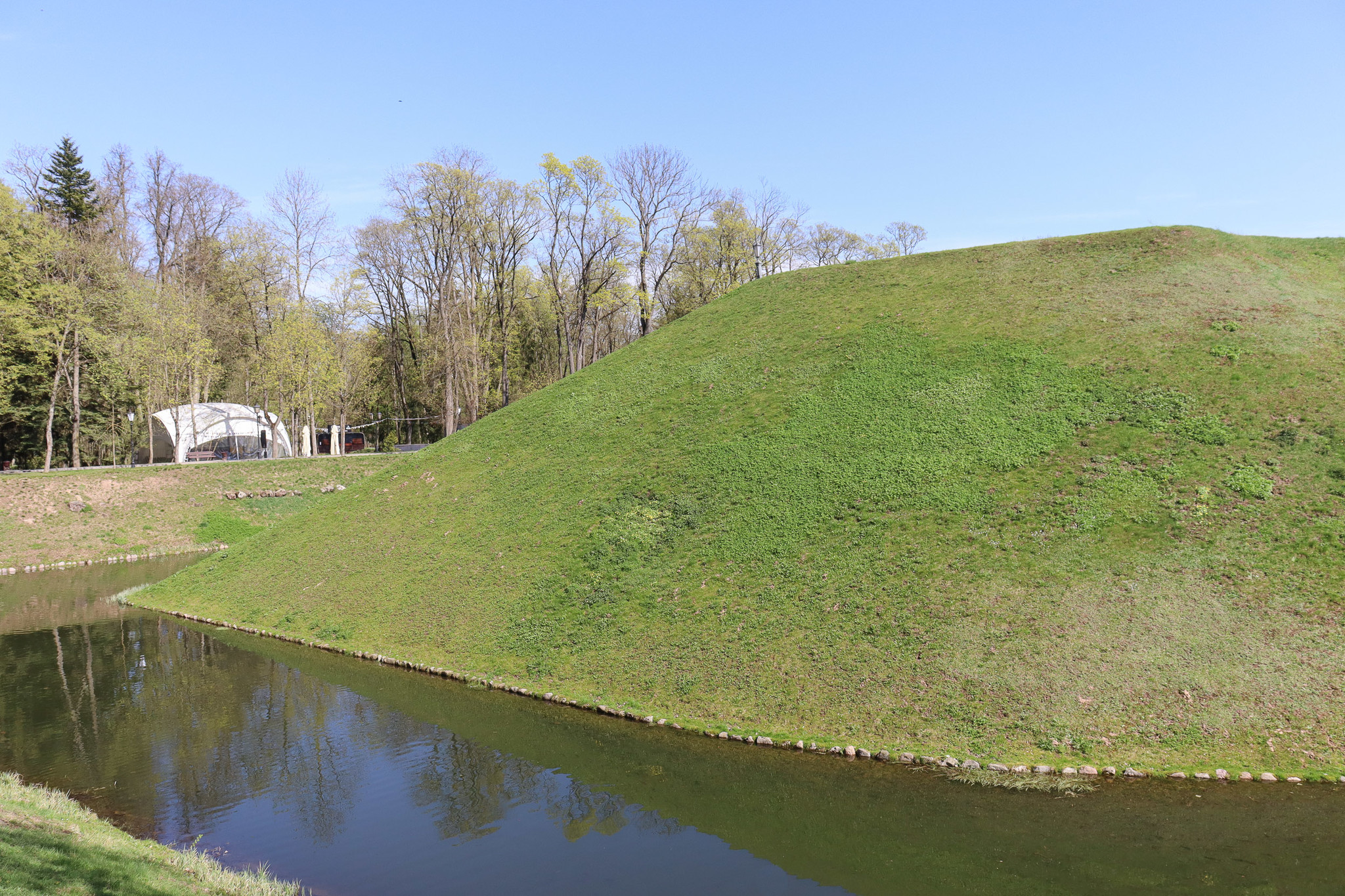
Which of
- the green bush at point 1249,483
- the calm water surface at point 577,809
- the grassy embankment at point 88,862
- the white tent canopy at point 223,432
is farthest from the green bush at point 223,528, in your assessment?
the green bush at point 1249,483

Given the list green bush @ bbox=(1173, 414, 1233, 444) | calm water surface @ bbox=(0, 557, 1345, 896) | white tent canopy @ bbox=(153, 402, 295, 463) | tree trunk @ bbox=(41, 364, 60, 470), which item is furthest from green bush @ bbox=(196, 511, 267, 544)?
green bush @ bbox=(1173, 414, 1233, 444)

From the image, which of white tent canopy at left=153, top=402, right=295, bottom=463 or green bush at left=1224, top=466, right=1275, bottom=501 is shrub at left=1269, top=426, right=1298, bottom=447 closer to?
green bush at left=1224, top=466, right=1275, bottom=501

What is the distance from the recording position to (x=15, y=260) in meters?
45.1

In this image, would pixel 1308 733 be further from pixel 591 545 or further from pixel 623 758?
pixel 591 545

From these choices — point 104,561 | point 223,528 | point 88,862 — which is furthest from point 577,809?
point 223,528

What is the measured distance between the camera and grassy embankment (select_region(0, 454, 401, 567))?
1549 inches

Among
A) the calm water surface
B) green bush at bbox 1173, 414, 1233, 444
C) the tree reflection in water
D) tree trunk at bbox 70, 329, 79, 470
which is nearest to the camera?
the calm water surface

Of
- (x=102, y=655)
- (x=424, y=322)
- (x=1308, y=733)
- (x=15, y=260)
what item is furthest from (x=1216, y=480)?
(x=424, y=322)

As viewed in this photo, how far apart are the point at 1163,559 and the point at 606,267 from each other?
51296 millimetres

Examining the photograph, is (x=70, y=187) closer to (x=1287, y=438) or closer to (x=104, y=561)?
(x=104, y=561)

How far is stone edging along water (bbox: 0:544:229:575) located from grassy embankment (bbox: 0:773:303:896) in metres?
28.9

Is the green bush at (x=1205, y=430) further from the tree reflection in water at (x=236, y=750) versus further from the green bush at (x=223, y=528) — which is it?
the green bush at (x=223, y=528)

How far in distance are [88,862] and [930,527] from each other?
55.1 ft

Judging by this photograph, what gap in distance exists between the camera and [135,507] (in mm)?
43438
